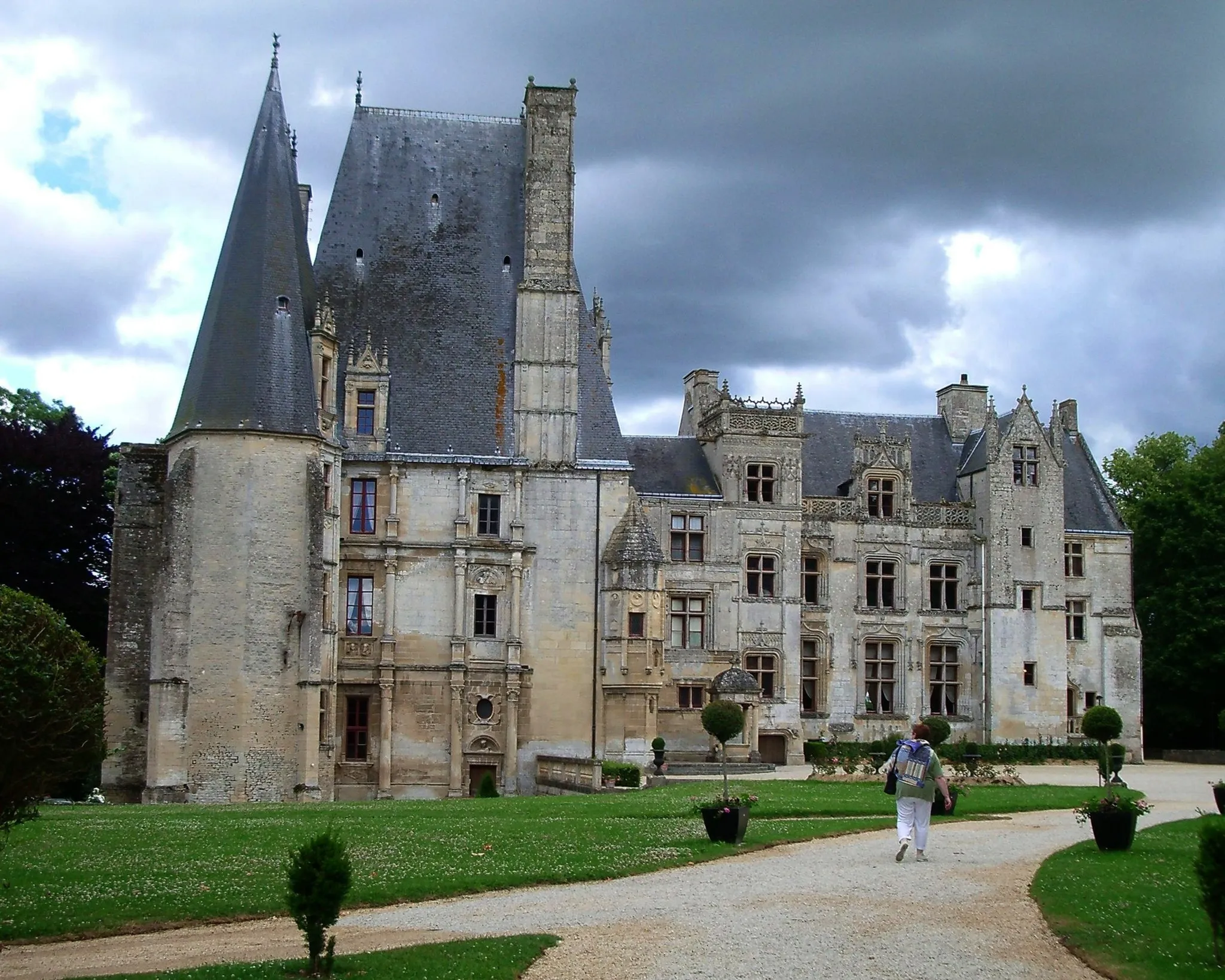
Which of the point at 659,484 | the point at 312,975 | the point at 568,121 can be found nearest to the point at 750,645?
the point at 659,484

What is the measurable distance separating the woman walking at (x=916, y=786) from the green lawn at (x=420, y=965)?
6.17 metres

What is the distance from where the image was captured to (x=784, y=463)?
4934 centimetres

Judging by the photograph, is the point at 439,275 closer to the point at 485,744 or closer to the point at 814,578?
the point at 485,744

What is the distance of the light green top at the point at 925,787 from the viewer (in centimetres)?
1812

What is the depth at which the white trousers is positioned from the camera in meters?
18.4

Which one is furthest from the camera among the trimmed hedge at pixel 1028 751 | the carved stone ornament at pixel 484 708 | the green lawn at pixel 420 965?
the trimmed hedge at pixel 1028 751

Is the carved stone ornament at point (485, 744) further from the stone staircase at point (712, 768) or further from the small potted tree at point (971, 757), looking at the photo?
the small potted tree at point (971, 757)

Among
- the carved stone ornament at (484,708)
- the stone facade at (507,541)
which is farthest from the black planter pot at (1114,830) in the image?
the carved stone ornament at (484,708)

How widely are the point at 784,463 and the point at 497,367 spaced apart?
10511 mm

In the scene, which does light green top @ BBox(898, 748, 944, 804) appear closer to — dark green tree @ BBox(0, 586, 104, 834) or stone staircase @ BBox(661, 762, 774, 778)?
dark green tree @ BBox(0, 586, 104, 834)

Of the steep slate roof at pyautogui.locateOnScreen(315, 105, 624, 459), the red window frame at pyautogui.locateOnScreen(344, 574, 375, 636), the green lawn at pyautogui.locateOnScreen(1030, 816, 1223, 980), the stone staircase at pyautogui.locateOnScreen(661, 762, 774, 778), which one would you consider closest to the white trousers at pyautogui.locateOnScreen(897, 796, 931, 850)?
the green lawn at pyautogui.locateOnScreen(1030, 816, 1223, 980)

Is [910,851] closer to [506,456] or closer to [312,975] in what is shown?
[312,975]

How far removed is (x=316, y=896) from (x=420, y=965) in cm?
110

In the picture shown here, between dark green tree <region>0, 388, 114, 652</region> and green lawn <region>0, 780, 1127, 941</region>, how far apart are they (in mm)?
15878
